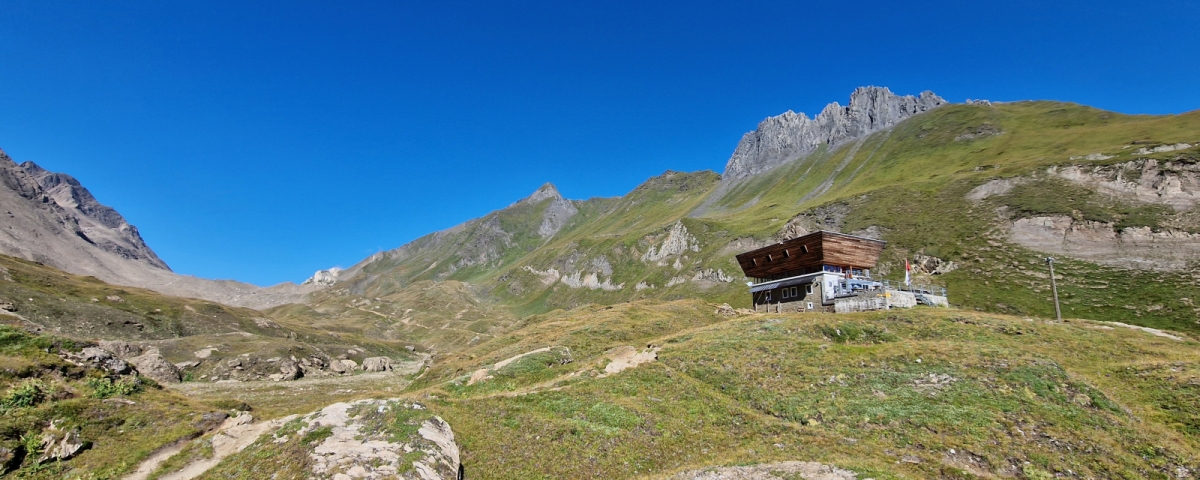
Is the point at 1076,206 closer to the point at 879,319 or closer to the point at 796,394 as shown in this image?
the point at 879,319

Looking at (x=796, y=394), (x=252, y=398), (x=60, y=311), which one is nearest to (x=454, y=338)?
(x=60, y=311)

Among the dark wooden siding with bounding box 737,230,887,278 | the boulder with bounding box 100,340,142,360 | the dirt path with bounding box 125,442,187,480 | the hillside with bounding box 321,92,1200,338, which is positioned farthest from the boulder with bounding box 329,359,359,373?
the hillside with bounding box 321,92,1200,338

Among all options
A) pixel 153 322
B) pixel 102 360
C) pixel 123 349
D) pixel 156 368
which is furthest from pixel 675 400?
pixel 153 322

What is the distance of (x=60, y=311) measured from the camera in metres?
71.4

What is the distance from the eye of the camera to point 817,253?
186 feet

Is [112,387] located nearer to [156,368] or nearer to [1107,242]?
[156,368]

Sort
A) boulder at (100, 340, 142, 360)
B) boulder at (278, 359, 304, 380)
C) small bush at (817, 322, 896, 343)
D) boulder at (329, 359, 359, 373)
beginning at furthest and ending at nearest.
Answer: boulder at (329, 359, 359, 373)
boulder at (278, 359, 304, 380)
boulder at (100, 340, 142, 360)
small bush at (817, 322, 896, 343)

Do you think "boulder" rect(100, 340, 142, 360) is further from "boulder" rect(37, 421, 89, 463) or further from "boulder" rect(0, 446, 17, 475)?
"boulder" rect(0, 446, 17, 475)

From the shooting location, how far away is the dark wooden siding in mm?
56531

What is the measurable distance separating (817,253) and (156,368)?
7871 centimetres

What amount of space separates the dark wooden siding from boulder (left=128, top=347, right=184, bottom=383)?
72.9 meters

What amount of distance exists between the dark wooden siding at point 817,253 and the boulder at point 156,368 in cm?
7291

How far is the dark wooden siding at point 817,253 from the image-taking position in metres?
56.5

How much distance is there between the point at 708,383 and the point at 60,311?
98.9 meters
